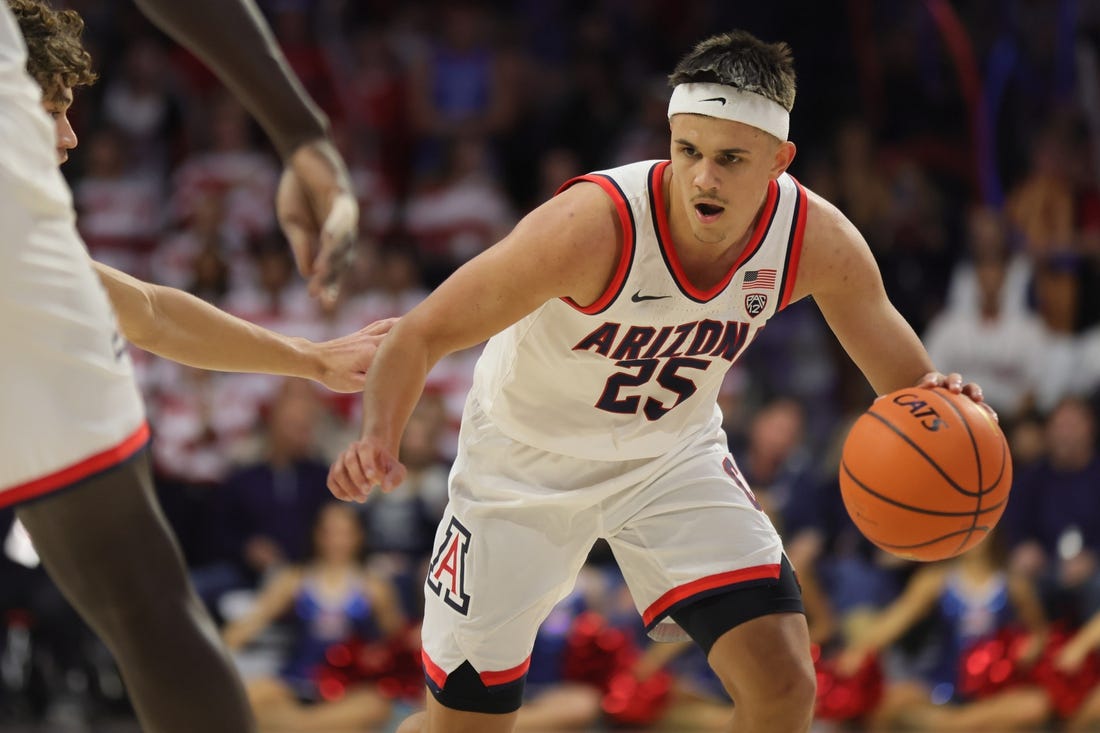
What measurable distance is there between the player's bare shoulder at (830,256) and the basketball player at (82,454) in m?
2.15

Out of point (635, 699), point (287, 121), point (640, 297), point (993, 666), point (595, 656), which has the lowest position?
point (635, 699)

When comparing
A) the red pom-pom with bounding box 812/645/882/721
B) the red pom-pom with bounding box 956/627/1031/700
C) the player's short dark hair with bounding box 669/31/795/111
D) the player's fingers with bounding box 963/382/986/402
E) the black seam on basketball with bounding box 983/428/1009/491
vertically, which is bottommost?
the red pom-pom with bounding box 812/645/882/721

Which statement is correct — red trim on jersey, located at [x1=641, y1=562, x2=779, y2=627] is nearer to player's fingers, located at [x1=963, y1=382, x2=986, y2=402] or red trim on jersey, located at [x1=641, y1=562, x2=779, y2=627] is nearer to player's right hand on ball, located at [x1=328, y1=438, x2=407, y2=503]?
player's fingers, located at [x1=963, y1=382, x2=986, y2=402]

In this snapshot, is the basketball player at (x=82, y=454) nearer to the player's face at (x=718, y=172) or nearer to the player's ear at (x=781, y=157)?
the player's face at (x=718, y=172)

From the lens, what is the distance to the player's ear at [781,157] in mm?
3992

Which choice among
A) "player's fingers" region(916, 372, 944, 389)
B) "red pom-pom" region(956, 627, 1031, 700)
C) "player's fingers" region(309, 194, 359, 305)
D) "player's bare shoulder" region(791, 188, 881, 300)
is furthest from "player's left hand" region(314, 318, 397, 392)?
"red pom-pom" region(956, 627, 1031, 700)

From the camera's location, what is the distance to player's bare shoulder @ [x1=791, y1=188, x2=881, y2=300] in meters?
4.10

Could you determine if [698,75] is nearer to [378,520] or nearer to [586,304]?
[586,304]

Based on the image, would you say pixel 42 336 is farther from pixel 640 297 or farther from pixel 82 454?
pixel 640 297

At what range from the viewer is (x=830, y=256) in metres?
4.10

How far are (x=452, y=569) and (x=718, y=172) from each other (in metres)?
1.39

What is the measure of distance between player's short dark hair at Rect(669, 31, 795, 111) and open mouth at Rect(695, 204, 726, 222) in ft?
1.05

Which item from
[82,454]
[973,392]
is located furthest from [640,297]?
[82,454]

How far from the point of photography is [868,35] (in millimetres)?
11305
